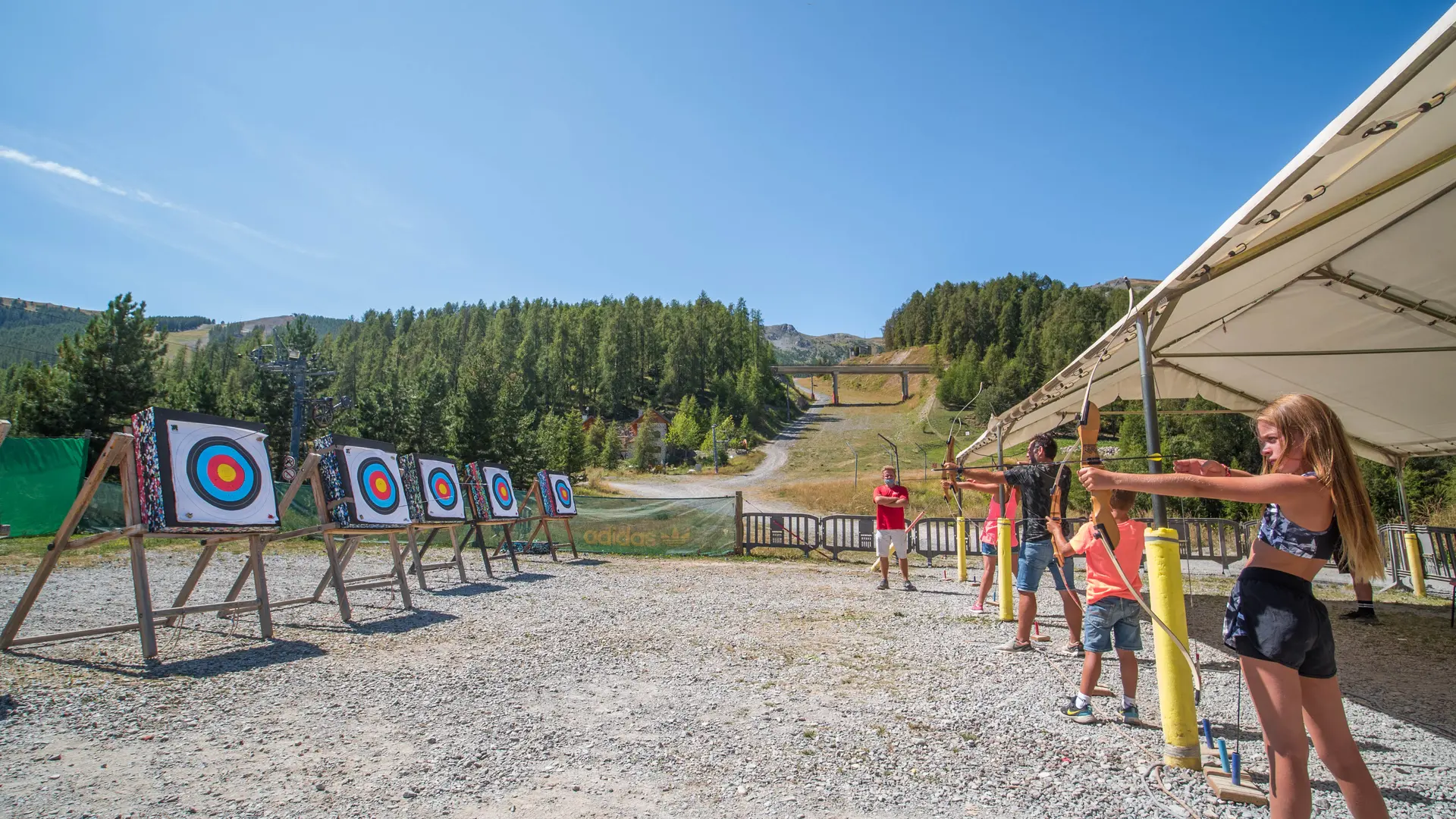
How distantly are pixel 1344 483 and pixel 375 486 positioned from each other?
8417mm

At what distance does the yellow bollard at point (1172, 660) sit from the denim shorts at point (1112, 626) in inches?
19.4

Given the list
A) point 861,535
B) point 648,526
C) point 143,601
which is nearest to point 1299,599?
point 143,601

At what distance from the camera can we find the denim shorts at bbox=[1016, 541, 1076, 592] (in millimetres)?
5547

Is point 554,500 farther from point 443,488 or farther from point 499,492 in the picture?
point 443,488

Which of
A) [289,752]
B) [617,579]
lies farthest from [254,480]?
[617,579]

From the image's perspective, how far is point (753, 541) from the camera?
16328mm

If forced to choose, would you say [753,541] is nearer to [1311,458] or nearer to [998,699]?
[998,699]

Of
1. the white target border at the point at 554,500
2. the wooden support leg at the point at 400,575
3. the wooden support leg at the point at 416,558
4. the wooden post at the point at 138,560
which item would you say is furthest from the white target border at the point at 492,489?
the wooden post at the point at 138,560

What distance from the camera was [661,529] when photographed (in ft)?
52.6

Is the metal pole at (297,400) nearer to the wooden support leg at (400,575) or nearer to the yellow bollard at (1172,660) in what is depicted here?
the wooden support leg at (400,575)

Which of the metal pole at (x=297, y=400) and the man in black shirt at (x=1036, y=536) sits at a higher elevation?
the metal pole at (x=297, y=400)

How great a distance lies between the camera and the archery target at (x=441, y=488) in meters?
10.1

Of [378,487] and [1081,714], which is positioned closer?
[1081,714]

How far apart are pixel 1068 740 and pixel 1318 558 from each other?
6.12 feet
